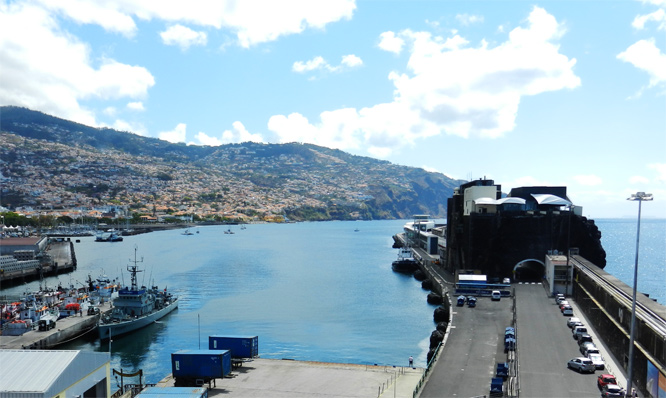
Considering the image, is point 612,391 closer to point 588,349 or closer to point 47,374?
point 588,349

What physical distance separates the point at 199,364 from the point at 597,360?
18.6 meters

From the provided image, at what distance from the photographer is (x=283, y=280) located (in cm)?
7262

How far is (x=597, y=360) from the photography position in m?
24.6

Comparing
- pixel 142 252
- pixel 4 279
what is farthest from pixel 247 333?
pixel 142 252

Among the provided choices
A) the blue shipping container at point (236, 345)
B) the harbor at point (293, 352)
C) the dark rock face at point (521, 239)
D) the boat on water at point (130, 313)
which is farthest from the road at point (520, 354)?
the boat on water at point (130, 313)

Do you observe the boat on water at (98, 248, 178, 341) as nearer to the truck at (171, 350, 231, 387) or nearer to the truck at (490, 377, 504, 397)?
the truck at (171, 350, 231, 387)

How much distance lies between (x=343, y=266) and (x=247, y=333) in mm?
49651

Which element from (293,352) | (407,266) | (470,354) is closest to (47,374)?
(470,354)

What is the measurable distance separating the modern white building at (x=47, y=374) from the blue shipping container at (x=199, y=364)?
470 centimetres

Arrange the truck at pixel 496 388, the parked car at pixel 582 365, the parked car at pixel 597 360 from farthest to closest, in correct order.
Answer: the parked car at pixel 597 360 < the parked car at pixel 582 365 < the truck at pixel 496 388

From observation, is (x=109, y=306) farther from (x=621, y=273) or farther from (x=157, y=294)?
(x=621, y=273)

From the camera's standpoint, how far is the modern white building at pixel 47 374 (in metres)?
16.7

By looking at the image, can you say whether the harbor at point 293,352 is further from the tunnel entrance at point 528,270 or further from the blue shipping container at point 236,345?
the tunnel entrance at point 528,270

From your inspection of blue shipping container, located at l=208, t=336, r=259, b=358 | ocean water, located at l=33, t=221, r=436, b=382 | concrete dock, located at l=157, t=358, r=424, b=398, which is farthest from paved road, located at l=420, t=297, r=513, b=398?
blue shipping container, located at l=208, t=336, r=259, b=358
